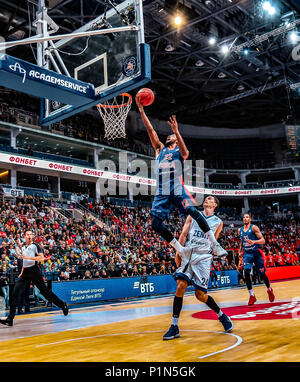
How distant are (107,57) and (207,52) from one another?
20.5m

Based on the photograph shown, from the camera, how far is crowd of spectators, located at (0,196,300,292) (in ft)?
51.8

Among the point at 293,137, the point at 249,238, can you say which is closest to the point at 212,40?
the point at 293,137

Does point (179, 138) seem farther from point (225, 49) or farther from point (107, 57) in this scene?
point (225, 49)

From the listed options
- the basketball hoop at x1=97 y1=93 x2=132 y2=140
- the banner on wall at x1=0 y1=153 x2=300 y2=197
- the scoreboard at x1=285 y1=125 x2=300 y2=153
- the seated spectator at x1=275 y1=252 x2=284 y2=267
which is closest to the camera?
the basketball hoop at x1=97 y1=93 x2=132 y2=140

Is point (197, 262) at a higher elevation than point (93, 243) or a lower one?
lower

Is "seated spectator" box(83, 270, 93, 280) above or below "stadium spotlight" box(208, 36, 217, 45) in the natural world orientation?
below

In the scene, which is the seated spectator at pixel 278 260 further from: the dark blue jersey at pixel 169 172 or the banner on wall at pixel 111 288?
the dark blue jersey at pixel 169 172

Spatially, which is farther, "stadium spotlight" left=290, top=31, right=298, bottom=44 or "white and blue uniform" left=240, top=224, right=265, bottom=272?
"stadium spotlight" left=290, top=31, right=298, bottom=44

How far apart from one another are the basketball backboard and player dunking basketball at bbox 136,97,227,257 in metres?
2.66

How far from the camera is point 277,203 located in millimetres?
48125

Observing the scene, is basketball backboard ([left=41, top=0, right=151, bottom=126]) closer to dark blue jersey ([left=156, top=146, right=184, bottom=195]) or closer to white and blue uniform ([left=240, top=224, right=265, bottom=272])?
dark blue jersey ([left=156, top=146, right=184, bottom=195])

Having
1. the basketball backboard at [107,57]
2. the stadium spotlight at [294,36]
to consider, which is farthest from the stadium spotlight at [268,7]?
the basketball backboard at [107,57]

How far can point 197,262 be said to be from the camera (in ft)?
17.9

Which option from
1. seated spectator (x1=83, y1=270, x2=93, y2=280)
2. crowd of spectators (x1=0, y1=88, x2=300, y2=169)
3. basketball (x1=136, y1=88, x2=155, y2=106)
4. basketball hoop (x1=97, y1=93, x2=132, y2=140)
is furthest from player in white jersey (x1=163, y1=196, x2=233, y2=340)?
crowd of spectators (x1=0, y1=88, x2=300, y2=169)
